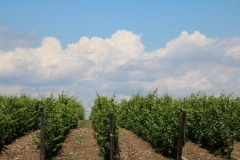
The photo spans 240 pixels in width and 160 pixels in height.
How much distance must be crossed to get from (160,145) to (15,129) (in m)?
9.97

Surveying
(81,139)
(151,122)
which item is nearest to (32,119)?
(81,139)

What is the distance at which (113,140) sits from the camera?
1526cm

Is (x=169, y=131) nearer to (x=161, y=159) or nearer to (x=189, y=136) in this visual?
(x=161, y=159)

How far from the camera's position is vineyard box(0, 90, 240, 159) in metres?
17.5

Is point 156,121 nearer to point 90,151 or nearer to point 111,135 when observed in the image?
point 90,151

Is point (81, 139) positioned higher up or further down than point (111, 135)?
further down

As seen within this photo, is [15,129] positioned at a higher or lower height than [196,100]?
lower

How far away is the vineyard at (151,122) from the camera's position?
17.5m

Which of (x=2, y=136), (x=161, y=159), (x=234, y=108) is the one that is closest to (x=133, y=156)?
(x=161, y=159)

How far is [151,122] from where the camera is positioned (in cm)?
2031

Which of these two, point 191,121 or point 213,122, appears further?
point 191,121

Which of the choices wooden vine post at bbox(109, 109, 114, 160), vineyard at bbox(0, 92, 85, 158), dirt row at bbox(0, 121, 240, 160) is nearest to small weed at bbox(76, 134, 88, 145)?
dirt row at bbox(0, 121, 240, 160)

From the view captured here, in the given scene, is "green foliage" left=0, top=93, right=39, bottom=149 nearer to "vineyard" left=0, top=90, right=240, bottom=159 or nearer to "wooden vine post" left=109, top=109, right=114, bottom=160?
"vineyard" left=0, top=90, right=240, bottom=159

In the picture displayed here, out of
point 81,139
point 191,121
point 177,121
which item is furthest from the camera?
point 81,139
